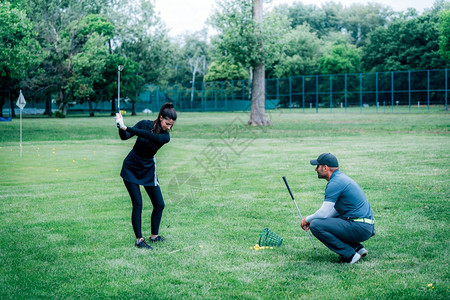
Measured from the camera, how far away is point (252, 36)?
1356 inches

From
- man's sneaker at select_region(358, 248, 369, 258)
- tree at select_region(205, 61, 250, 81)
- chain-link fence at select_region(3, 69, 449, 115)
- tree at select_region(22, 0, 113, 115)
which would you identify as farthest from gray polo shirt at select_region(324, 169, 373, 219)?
tree at select_region(205, 61, 250, 81)

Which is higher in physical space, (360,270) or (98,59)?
(98,59)

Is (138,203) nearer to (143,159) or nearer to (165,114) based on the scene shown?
(143,159)

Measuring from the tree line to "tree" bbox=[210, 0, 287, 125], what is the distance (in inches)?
2.8

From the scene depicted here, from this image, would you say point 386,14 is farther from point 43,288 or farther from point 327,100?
point 43,288

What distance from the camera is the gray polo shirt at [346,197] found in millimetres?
6078

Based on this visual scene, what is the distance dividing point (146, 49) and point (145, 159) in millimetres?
65783

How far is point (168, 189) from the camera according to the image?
11656 mm

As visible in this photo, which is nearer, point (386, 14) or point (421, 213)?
point (421, 213)

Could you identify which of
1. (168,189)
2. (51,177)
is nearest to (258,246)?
(168,189)

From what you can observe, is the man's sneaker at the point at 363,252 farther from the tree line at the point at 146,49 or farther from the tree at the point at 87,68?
the tree at the point at 87,68

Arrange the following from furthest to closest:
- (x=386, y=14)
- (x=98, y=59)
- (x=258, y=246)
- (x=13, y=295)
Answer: (x=386, y=14) → (x=98, y=59) → (x=258, y=246) → (x=13, y=295)

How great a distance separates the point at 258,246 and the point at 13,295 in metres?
3.16

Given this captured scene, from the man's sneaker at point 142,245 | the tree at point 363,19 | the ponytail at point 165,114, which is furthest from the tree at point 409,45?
the man's sneaker at point 142,245
